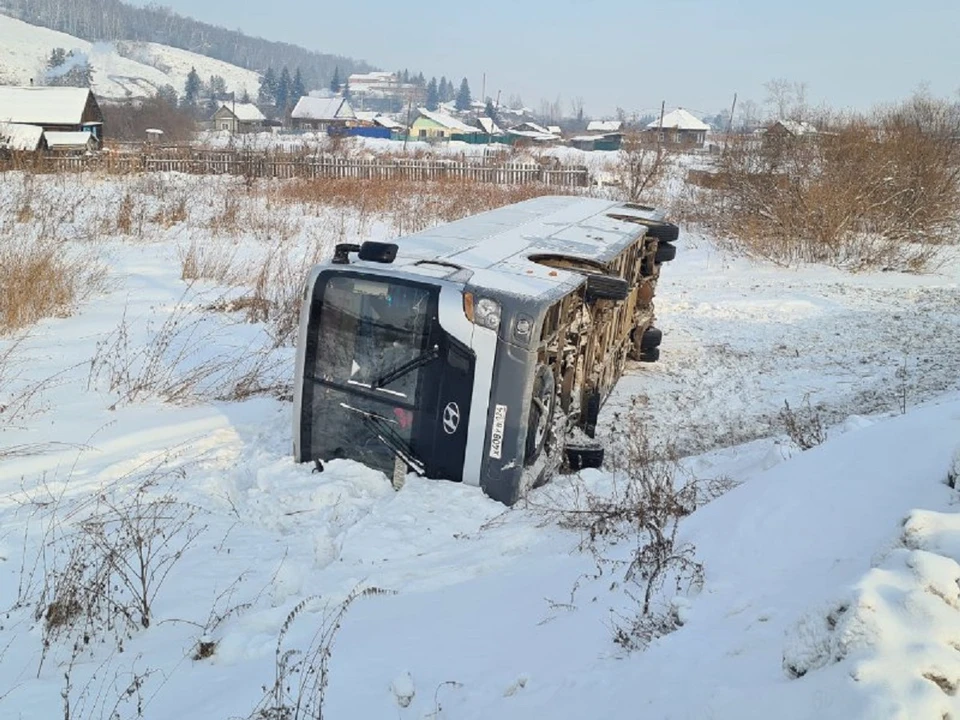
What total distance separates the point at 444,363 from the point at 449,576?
4.82ft

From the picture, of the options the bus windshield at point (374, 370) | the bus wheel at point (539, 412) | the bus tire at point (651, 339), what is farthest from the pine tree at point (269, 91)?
the bus wheel at point (539, 412)

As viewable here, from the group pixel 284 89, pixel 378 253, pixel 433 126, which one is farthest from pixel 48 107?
pixel 284 89

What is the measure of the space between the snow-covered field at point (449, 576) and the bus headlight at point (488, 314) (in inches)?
45.6

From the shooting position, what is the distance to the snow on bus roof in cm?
560

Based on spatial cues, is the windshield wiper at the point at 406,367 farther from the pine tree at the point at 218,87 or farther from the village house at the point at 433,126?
the pine tree at the point at 218,87

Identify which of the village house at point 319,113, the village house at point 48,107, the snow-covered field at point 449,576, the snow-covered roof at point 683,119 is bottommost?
the snow-covered field at point 449,576

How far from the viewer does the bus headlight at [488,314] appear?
198 inches

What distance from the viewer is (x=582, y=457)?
241 inches

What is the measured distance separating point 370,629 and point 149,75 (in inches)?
6213

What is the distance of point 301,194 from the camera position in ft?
68.2

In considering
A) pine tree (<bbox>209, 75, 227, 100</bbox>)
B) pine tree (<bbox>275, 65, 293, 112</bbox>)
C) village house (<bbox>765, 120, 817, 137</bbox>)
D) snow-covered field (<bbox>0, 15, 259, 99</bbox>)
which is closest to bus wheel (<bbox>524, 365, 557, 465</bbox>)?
village house (<bbox>765, 120, 817, 137</bbox>)

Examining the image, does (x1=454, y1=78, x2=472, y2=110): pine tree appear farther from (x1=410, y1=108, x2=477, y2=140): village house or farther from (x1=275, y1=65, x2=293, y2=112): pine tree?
(x1=410, y1=108, x2=477, y2=140): village house

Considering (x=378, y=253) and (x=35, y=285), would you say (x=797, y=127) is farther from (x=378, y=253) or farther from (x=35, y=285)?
(x=35, y=285)

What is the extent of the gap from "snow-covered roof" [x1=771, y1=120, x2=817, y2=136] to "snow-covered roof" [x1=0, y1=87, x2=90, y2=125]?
39.8 meters
